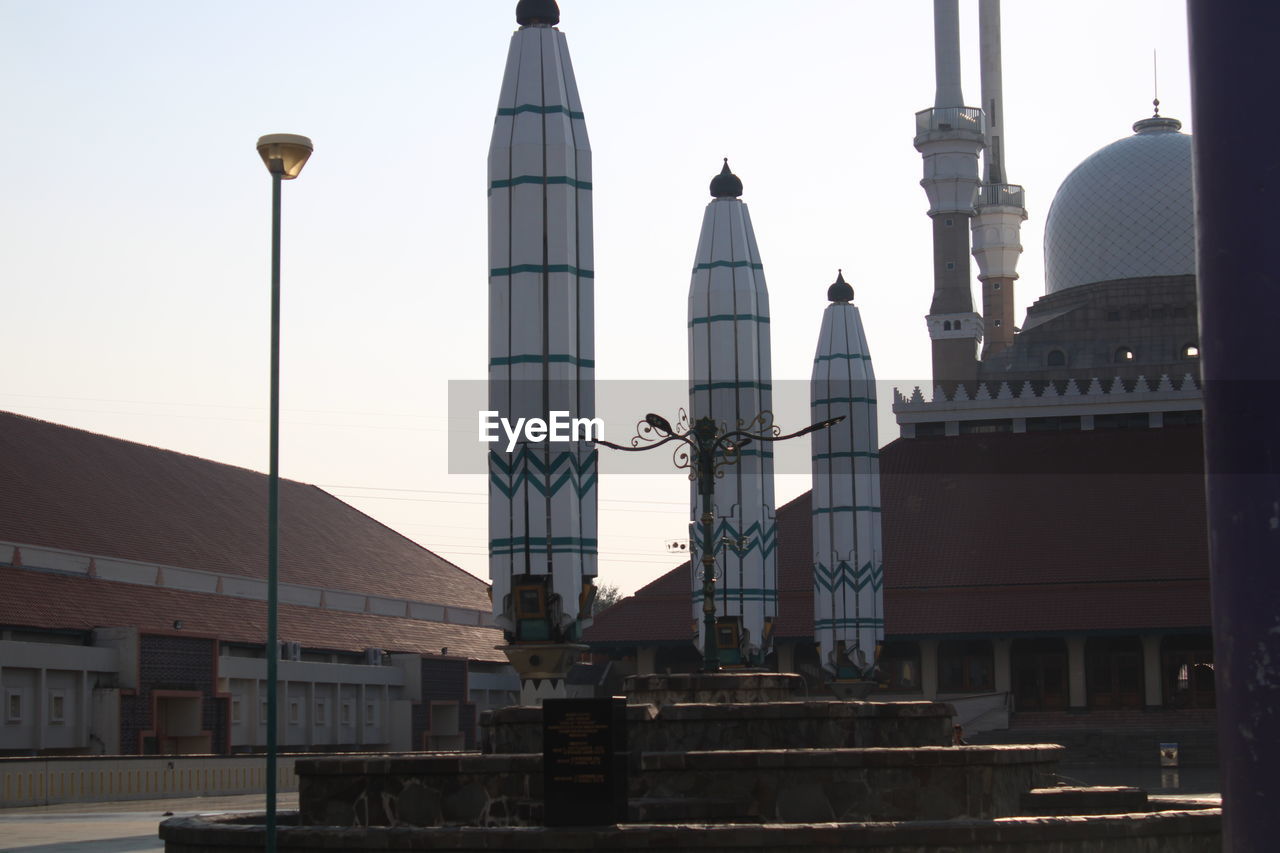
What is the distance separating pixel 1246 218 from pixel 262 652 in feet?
159

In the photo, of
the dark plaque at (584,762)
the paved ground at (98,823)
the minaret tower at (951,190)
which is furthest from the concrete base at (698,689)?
the minaret tower at (951,190)

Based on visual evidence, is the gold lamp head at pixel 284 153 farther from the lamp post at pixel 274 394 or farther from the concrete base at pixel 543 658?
the concrete base at pixel 543 658

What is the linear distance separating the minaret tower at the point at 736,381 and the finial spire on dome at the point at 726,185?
0.02m

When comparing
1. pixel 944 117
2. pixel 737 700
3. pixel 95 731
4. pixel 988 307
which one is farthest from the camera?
pixel 988 307

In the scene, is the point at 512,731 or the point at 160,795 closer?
the point at 512,731

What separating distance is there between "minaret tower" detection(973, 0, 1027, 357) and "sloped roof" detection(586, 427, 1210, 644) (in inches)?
583

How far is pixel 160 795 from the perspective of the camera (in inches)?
1484

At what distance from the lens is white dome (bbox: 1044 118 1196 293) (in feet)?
237

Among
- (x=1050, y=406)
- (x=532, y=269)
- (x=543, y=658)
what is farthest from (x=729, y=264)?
(x=1050, y=406)

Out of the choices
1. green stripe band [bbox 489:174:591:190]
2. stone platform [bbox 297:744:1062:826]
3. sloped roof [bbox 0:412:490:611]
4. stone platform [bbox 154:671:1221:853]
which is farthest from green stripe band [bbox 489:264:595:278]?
sloped roof [bbox 0:412:490:611]

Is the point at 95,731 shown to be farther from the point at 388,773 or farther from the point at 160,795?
the point at 388,773

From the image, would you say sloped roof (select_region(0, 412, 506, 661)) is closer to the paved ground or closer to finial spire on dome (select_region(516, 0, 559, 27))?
the paved ground

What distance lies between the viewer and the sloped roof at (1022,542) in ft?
182

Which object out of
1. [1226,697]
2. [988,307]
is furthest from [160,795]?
[988,307]
